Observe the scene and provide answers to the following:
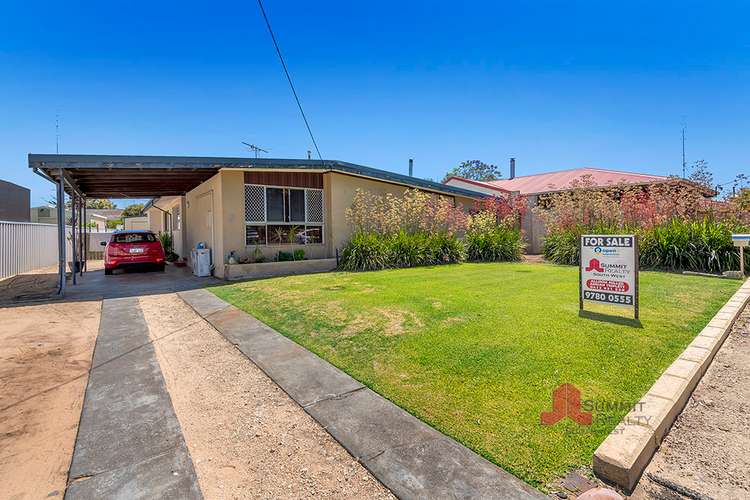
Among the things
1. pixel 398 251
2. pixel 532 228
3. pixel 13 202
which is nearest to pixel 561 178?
pixel 532 228

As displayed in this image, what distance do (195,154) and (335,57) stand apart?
5110mm

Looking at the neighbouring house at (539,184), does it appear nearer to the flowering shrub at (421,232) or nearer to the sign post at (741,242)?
the flowering shrub at (421,232)

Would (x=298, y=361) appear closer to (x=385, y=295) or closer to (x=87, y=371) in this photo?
(x=87, y=371)

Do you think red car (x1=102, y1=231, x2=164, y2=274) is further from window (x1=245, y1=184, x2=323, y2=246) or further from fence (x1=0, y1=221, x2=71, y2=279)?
window (x1=245, y1=184, x2=323, y2=246)

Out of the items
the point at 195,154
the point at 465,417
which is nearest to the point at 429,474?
the point at 465,417

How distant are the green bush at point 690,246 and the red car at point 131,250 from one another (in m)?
14.4

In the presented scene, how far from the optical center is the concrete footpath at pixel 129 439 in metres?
2.10

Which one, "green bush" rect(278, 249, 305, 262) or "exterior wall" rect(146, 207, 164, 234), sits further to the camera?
"exterior wall" rect(146, 207, 164, 234)

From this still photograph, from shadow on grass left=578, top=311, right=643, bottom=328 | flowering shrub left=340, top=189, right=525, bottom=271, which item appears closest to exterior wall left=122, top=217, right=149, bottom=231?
flowering shrub left=340, top=189, right=525, bottom=271

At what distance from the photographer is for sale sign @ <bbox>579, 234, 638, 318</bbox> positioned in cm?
463

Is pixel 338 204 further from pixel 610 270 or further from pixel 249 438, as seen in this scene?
pixel 249 438

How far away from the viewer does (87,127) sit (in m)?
13.0

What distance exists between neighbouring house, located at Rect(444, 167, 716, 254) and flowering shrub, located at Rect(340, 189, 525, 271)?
6.69 feet

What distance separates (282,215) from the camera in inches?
445
